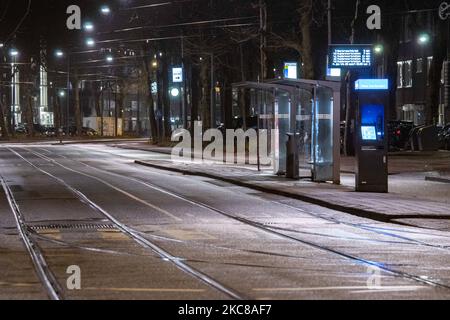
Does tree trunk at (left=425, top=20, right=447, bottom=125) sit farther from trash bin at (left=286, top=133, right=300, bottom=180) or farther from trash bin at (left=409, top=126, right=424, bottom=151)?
trash bin at (left=286, top=133, right=300, bottom=180)

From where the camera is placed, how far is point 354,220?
17.5 m

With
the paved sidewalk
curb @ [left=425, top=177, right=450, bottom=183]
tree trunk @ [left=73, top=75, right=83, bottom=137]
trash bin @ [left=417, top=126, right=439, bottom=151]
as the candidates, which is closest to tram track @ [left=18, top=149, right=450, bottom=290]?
the paved sidewalk

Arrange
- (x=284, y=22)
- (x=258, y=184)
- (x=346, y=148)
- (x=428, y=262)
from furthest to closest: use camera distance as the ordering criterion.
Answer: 1. (x=284, y=22)
2. (x=346, y=148)
3. (x=258, y=184)
4. (x=428, y=262)

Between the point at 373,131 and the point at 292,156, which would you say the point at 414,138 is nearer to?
the point at 292,156

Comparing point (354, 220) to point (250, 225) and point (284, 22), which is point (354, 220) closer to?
point (250, 225)

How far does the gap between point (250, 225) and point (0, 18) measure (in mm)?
56923

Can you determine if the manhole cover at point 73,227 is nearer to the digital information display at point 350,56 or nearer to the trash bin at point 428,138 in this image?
the digital information display at point 350,56

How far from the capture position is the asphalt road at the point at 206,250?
969cm

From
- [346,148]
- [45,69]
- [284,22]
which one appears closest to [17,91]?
[45,69]

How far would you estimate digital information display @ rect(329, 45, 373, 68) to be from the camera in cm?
2739

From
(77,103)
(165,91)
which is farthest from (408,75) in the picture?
(77,103)

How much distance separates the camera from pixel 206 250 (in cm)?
1293
